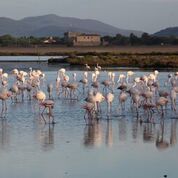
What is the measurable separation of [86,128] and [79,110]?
364 cm

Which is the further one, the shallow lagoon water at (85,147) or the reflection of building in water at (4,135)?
the reflection of building in water at (4,135)

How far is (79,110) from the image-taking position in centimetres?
1945

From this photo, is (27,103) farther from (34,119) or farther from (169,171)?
(169,171)

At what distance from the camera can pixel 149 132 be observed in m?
15.3

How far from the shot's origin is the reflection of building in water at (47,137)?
1327 centimetres

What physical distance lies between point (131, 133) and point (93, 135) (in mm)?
908

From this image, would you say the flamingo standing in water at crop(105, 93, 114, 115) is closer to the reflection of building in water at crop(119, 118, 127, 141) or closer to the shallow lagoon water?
the shallow lagoon water

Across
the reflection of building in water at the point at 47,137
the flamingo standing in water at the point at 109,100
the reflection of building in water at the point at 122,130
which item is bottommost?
the reflection of building in water at the point at 47,137

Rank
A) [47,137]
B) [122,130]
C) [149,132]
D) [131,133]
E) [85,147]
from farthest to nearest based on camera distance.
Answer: [122,130] < [149,132] < [131,133] < [47,137] < [85,147]

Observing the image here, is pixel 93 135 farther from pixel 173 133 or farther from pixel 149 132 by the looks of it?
pixel 173 133

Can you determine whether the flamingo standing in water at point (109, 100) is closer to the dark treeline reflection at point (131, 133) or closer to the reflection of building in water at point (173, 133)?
the dark treeline reflection at point (131, 133)

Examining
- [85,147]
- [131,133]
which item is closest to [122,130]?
[131,133]

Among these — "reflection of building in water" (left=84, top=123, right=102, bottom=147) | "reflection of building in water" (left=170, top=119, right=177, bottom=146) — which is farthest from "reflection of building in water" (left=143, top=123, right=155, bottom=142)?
"reflection of building in water" (left=84, top=123, right=102, bottom=147)

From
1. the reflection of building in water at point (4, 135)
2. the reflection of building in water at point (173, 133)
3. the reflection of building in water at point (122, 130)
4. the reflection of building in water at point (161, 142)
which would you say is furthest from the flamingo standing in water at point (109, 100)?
the reflection of building in water at point (4, 135)
